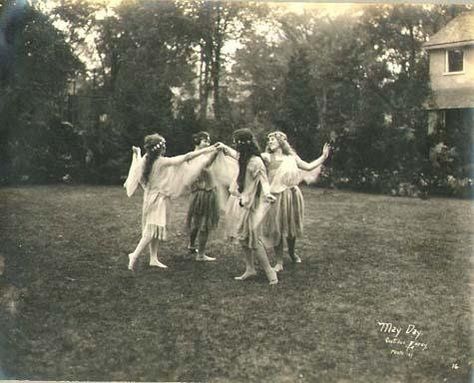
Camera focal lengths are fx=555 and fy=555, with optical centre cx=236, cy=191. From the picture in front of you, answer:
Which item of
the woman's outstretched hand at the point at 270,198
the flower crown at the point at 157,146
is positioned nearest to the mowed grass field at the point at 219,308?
the flower crown at the point at 157,146

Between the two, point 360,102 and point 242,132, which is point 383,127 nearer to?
point 360,102

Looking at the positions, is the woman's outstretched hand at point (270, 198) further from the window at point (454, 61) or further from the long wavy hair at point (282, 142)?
the window at point (454, 61)

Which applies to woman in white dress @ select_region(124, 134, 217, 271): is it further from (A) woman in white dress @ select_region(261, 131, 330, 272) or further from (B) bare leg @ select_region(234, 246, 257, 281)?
(B) bare leg @ select_region(234, 246, 257, 281)

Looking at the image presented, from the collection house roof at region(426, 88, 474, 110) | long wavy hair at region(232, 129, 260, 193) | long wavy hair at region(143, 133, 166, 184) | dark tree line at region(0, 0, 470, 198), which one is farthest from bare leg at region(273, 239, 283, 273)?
house roof at region(426, 88, 474, 110)

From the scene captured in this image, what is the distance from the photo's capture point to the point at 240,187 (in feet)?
17.3

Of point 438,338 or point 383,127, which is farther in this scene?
point 383,127

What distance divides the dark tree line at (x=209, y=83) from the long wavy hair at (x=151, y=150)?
1.18 ft

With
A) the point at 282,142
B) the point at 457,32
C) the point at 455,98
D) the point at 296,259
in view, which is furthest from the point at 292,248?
the point at 457,32

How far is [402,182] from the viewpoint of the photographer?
19.6ft

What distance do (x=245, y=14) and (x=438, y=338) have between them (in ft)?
10.9

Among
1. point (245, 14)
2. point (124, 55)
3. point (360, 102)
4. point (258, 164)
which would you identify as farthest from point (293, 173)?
point (124, 55)

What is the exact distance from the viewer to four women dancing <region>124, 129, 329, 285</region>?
523 centimetres

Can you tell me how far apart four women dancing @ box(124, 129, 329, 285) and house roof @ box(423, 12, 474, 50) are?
1620mm

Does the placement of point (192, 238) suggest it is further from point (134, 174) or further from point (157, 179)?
point (134, 174)
